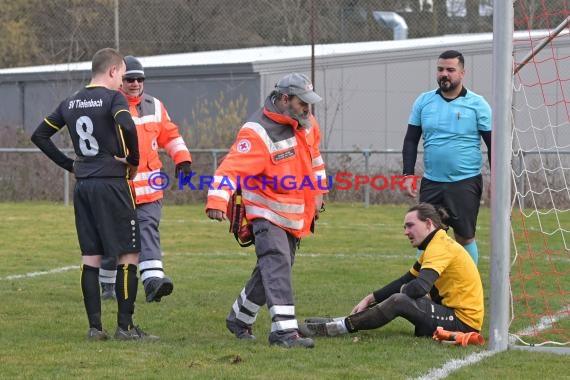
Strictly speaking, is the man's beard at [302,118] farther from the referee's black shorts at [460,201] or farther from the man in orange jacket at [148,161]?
the man in orange jacket at [148,161]

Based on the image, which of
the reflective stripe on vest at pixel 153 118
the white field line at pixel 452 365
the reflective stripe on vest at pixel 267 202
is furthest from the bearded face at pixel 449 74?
the white field line at pixel 452 365

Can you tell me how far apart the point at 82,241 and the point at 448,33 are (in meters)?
23.5

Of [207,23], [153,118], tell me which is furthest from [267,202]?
[207,23]

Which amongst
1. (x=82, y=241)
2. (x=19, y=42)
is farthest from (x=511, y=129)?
(x=19, y=42)

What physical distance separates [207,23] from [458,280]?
2492 centimetres

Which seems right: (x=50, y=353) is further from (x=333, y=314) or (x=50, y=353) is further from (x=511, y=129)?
(x=511, y=129)

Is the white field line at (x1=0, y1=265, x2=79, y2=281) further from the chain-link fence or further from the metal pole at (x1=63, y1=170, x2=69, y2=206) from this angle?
the chain-link fence

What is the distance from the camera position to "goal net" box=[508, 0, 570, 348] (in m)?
8.23

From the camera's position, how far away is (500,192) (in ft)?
23.6

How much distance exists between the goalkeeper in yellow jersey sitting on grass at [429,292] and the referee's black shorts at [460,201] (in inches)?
48.9

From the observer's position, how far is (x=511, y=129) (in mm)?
7297

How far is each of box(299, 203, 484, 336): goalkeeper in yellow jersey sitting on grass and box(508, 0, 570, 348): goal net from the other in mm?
377

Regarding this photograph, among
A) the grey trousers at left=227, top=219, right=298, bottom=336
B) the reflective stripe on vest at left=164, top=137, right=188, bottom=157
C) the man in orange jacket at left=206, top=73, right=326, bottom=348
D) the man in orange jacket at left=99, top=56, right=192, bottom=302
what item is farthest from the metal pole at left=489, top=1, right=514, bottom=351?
the reflective stripe on vest at left=164, top=137, right=188, bottom=157

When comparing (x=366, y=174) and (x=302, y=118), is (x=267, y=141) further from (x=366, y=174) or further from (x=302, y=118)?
(x=366, y=174)
